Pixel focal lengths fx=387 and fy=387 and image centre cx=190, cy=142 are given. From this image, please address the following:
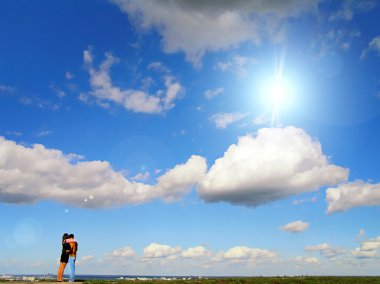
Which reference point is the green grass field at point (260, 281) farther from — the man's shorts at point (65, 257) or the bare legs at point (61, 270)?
the man's shorts at point (65, 257)

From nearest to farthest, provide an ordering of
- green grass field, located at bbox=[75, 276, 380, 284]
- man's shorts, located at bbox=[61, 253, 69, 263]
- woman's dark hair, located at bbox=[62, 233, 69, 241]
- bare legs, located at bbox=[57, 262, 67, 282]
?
bare legs, located at bbox=[57, 262, 67, 282]
man's shorts, located at bbox=[61, 253, 69, 263]
woman's dark hair, located at bbox=[62, 233, 69, 241]
green grass field, located at bbox=[75, 276, 380, 284]

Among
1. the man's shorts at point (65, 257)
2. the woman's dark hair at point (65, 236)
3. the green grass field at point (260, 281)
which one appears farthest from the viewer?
the green grass field at point (260, 281)

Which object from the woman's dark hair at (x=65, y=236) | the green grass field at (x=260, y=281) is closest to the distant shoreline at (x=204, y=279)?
the green grass field at (x=260, y=281)

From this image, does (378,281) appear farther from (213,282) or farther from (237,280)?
(213,282)

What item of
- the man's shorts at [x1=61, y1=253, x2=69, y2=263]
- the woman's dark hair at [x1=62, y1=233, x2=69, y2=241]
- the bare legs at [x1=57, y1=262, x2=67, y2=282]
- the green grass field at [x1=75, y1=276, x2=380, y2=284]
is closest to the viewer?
the bare legs at [x1=57, y1=262, x2=67, y2=282]

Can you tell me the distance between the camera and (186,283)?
930 inches

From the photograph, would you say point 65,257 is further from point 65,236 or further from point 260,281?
point 260,281

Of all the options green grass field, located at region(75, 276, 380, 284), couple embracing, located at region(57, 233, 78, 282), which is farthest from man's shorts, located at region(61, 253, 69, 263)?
green grass field, located at region(75, 276, 380, 284)

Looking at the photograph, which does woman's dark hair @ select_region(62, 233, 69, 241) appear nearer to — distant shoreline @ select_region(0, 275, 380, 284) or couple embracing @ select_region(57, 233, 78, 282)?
couple embracing @ select_region(57, 233, 78, 282)

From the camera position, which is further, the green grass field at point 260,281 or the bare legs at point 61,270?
the green grass field at point 260,281

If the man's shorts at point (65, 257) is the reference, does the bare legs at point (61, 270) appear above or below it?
below

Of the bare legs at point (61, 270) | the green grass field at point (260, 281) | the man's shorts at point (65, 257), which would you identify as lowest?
the green grass field at point (260, 281)

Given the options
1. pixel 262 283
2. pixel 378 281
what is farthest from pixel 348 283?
pixel 262 283

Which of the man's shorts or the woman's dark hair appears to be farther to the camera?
the woman's dark hair
